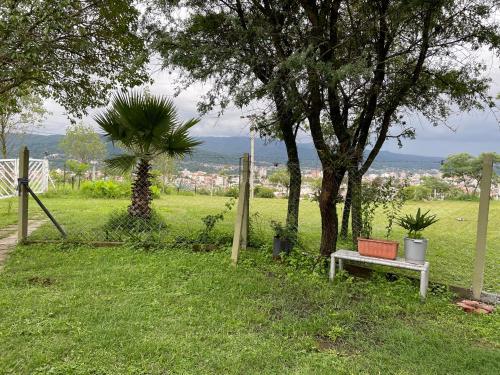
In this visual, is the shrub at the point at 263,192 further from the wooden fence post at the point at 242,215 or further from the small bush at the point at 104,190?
the small bush at the point at 104,190

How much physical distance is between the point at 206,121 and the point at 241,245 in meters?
2.16

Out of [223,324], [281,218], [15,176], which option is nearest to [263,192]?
[281,218]

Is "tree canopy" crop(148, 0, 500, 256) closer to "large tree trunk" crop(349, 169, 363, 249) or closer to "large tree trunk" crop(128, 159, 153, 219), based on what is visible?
"large tree trunk" crop(349, 169, 363, 249)

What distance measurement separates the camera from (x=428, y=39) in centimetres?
474

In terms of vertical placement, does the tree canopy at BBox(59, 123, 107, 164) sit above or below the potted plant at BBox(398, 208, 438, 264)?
above

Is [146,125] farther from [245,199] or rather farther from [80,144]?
[80,144]

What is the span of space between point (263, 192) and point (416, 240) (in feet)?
11.4

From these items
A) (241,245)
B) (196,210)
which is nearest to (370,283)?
(241,245)

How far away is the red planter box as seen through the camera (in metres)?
3.93

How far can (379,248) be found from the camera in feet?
13.1

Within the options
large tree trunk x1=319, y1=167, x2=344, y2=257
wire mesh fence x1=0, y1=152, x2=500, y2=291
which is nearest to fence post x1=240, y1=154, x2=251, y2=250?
wire mesh fence x1=0, y1=152, x2=500, y2=291

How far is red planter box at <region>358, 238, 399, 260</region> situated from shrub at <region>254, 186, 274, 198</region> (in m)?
2.73

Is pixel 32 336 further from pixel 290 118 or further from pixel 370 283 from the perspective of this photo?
pixel 290 118

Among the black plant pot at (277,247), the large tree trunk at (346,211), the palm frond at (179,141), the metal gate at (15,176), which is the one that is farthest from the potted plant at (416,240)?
the metal gate at (15,176)
